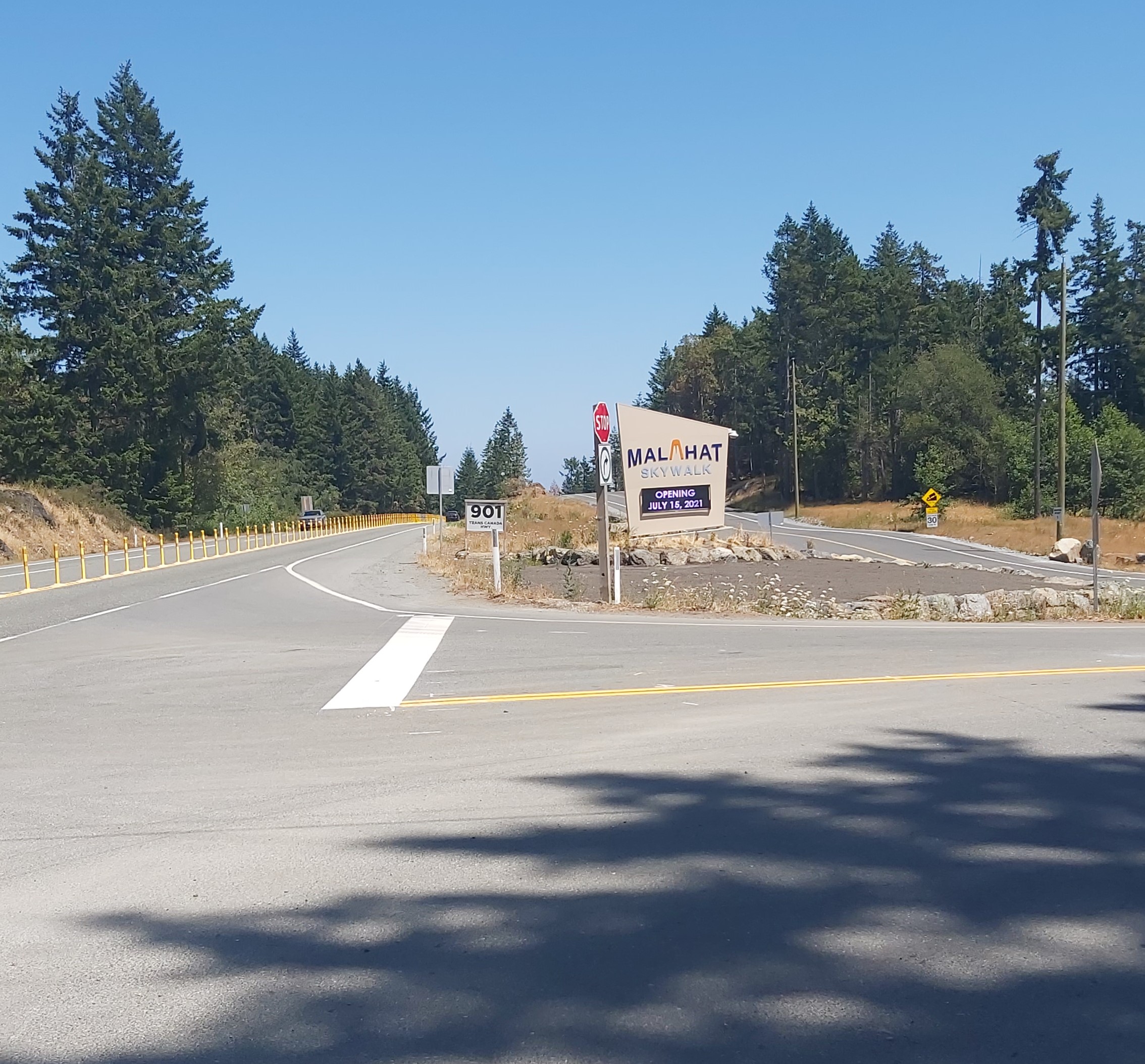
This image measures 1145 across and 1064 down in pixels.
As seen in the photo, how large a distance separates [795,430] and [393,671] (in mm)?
79420

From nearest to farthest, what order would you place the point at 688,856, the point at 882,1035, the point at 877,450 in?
the point at 882,1035 < the point at 688,856 < the point at 877,450


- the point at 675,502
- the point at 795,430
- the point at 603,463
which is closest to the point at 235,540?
the point at 675,502

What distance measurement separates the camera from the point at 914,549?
192 feet

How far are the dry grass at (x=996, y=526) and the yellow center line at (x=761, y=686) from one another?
131 feet

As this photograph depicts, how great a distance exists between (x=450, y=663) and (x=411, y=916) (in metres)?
8.48

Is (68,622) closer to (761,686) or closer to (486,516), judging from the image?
(486,516)

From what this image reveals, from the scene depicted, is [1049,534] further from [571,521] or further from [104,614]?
[104,614]

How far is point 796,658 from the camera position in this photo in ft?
46.1

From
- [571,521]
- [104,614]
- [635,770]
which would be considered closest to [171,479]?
[571,521]

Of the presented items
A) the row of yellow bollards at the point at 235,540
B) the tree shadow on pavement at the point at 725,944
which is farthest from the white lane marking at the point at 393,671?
the row of yellow bollards at the point at 235,540

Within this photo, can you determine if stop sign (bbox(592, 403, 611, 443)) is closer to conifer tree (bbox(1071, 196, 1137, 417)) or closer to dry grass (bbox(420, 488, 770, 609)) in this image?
dry grass (bbox(420, 488, 770, 609))

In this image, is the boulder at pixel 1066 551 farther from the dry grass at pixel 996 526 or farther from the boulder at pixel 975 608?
the boulder at pixel 975 608

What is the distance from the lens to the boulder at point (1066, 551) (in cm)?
5219

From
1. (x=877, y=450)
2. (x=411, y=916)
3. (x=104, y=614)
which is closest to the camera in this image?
(x=411, y=916)
